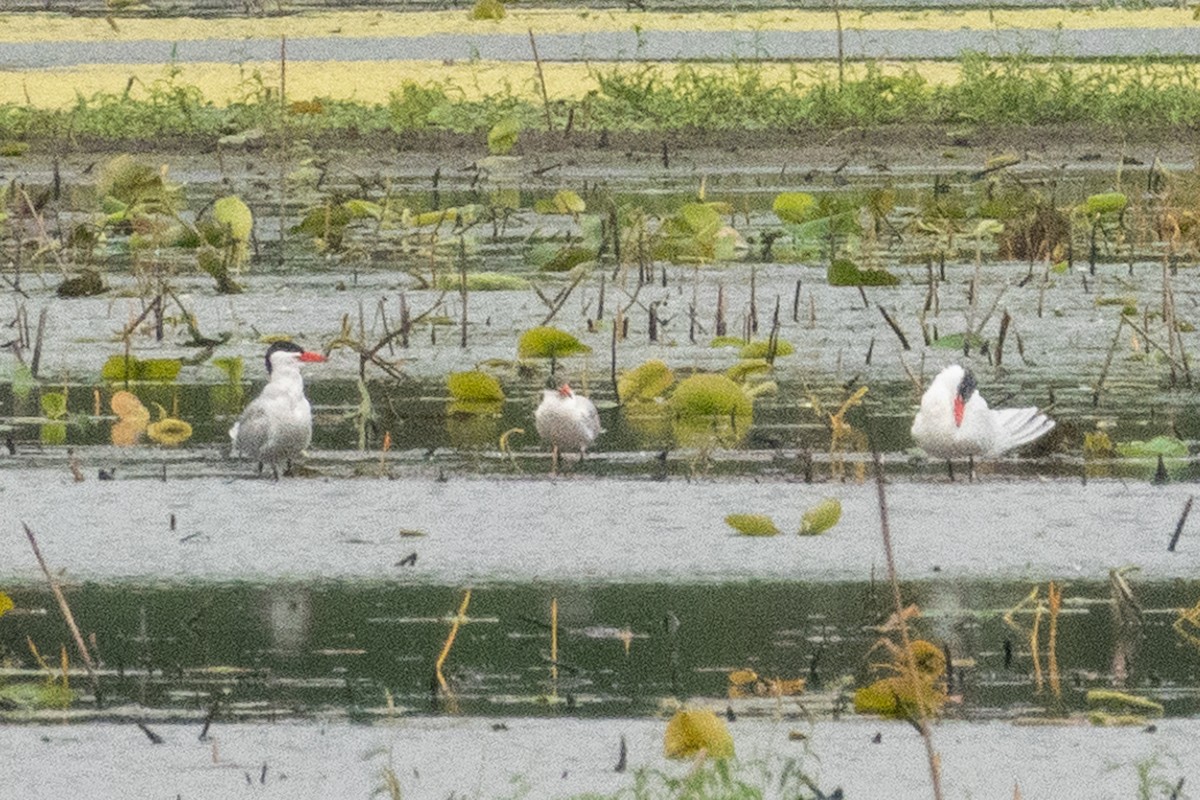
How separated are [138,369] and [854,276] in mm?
2886

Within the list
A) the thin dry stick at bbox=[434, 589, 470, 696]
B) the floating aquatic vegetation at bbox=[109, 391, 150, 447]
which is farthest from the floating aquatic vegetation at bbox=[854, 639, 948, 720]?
the floating aquatic vegetation at bbox=[109, 391, 150, 447]

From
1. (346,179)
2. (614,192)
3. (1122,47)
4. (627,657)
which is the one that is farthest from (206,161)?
(627,657)

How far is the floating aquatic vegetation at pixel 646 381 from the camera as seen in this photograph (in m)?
7.59

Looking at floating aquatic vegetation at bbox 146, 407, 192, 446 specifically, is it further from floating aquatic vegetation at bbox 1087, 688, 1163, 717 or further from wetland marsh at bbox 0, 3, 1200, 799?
floating aquatic vegetation at bbox 1087, 688, 1163, 717

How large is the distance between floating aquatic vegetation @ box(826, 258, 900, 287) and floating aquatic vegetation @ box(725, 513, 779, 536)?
13.4ft

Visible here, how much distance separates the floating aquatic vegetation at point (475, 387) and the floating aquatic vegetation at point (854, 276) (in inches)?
94.7

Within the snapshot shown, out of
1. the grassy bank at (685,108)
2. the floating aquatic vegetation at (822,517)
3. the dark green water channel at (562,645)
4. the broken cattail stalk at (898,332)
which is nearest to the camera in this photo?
the dark green water channel at (562,645)

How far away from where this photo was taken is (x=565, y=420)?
6.74 metres

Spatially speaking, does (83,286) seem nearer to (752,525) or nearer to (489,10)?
(752,525)

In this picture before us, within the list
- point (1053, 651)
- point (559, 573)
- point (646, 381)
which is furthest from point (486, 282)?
point (1053, 651)

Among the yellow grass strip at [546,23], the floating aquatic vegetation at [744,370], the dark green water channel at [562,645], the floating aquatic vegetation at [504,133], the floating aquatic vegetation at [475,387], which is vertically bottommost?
the dark green water channel at [562,645]

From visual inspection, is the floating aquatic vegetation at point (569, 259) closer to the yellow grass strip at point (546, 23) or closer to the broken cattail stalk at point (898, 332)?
the broken cattail stalk at point (898, 332)

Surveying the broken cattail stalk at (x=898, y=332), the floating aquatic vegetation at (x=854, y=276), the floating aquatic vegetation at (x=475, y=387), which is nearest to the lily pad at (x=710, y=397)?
the floating aquatic vegetation at (x=475, y=387)

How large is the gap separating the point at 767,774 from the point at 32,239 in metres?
8.71
